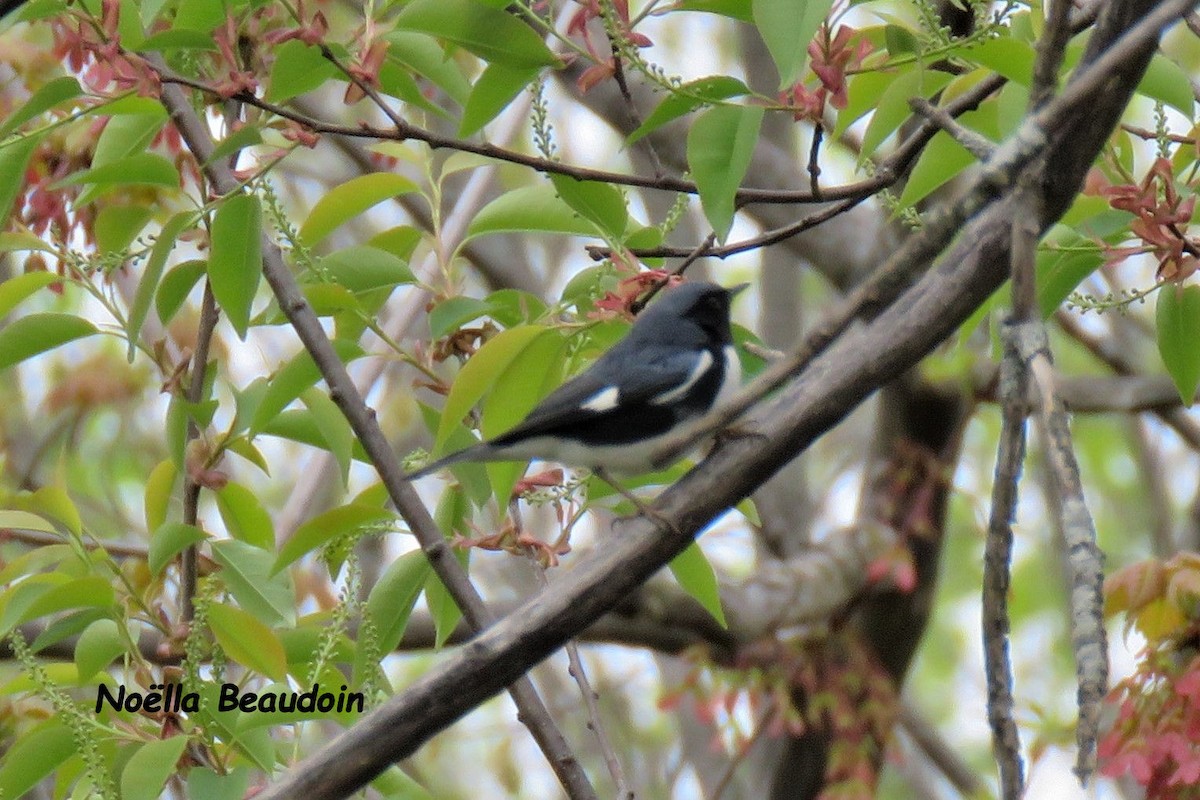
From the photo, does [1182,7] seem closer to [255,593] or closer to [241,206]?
[241,206]

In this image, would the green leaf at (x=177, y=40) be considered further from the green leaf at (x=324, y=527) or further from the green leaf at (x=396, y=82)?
the green leaf at (x=324, y=527)

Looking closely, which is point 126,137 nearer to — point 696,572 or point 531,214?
point 531,214

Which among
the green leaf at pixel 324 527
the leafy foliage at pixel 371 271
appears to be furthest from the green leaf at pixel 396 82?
the green leaf at pixel 324 527

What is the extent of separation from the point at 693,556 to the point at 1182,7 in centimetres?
140

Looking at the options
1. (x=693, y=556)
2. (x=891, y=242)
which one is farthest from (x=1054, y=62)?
(x=891, y=242)

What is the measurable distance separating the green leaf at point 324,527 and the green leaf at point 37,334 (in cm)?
63

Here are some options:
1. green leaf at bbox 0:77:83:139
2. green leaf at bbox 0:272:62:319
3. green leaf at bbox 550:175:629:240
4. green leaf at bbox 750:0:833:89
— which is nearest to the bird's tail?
green leaf at bbox 550:175:629:240

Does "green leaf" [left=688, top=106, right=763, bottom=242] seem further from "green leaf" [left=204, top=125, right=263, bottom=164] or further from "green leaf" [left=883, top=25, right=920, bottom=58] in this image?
"green leaf" [left=204, top=125, right=263, bottom=164]

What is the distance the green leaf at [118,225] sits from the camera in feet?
8.69

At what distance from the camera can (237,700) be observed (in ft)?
8.33

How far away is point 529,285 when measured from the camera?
6188 millimetres

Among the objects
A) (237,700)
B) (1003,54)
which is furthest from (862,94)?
(237,700)

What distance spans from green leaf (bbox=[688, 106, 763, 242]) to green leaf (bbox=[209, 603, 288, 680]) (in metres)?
1.05

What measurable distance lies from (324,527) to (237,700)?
431 mm
